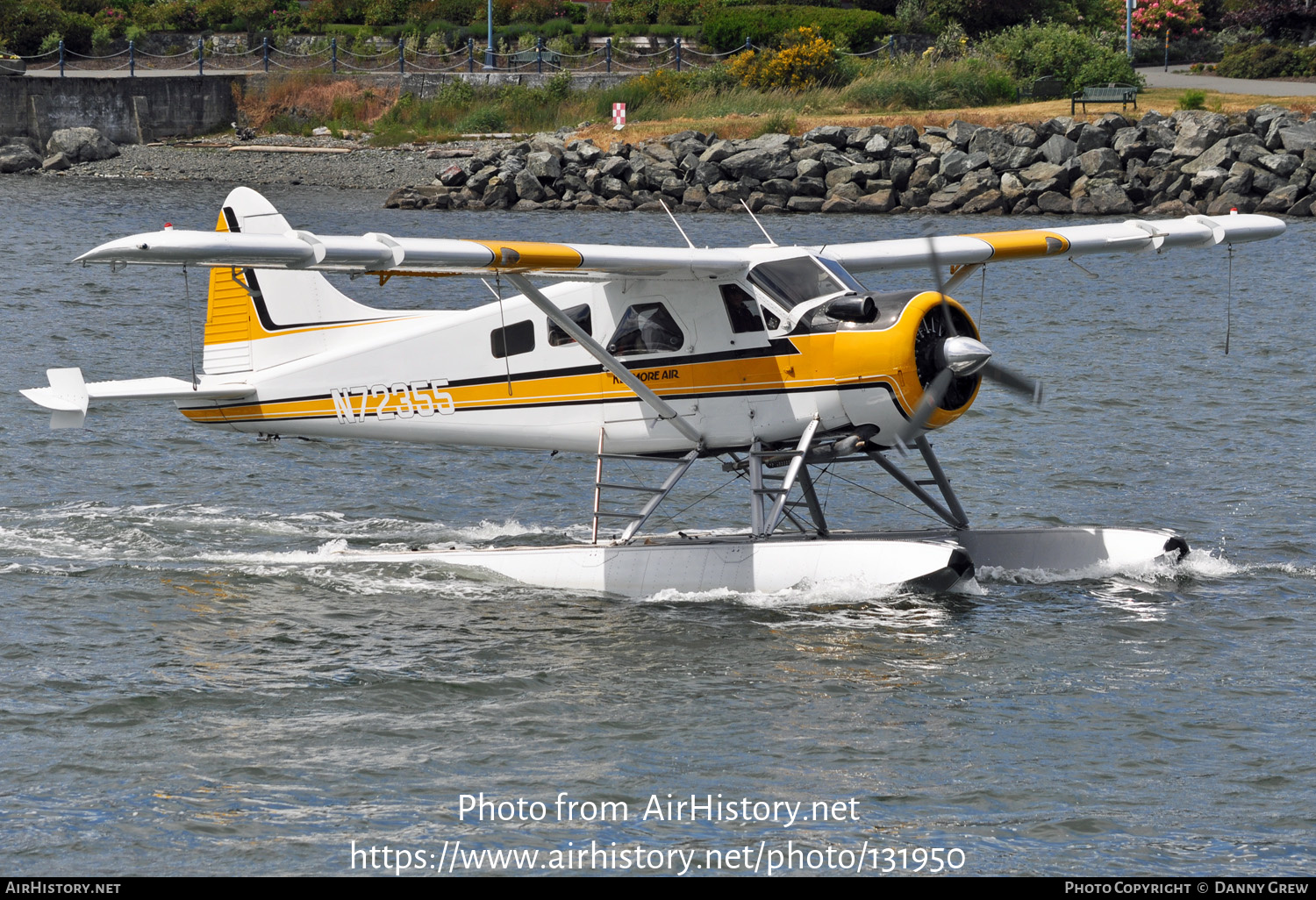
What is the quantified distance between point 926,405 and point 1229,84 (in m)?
42.7

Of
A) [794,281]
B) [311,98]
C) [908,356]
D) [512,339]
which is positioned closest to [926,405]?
[908,356]

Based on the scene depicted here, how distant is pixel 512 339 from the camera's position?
41.7ft

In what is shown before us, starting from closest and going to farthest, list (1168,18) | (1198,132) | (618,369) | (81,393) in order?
(618,369) → (81,393) → (1198,132) → (1168,18)

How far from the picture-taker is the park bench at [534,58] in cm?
5628

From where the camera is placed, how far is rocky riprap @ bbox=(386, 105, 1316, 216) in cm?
3834

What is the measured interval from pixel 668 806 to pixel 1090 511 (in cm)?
792

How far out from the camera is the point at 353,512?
1500cm

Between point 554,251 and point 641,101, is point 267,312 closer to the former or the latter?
point 554,251

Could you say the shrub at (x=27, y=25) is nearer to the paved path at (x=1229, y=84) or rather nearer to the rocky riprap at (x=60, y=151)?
the rocky riprap at (x=60, y=151)

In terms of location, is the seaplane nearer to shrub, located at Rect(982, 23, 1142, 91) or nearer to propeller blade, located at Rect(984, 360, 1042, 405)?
propeller blade, located at Rect(984, 360, 1042, 405)

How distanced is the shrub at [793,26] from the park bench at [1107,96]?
11907 millimetres

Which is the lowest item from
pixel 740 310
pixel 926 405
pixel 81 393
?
pixel 81 393

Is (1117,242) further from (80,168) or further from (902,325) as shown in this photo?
(80,168)

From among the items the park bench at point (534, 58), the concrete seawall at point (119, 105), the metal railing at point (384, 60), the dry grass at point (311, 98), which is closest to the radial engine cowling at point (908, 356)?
the metal railing at point (384, 60)
